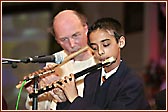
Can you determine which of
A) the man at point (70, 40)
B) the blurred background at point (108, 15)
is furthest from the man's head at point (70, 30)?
the blurred background at point (108, 15)

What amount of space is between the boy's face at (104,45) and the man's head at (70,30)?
116 mm

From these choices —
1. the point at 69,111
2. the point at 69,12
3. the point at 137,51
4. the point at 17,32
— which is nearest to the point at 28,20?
the point at 17,32

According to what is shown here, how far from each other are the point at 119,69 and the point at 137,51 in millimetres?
3568

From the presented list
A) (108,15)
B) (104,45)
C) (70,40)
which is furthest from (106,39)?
(108,15)

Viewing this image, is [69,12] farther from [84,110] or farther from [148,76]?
[148,76]

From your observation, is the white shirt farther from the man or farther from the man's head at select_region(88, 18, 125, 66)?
the man's head at select_region(88, 18, 125, 66)

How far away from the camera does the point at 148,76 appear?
429cm

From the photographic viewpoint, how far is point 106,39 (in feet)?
3.82

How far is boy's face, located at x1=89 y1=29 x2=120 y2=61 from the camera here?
3.79 ft

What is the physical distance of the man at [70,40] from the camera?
4.26 feet

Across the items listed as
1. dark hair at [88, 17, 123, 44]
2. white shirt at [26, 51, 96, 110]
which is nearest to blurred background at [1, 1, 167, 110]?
white shirt at [26, 51, 96, 110]

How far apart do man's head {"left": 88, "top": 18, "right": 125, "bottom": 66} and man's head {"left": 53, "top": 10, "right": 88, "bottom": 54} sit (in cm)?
9

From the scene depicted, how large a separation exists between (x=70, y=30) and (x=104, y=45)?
199 mm

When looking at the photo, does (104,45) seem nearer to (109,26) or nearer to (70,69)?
(109,26)
